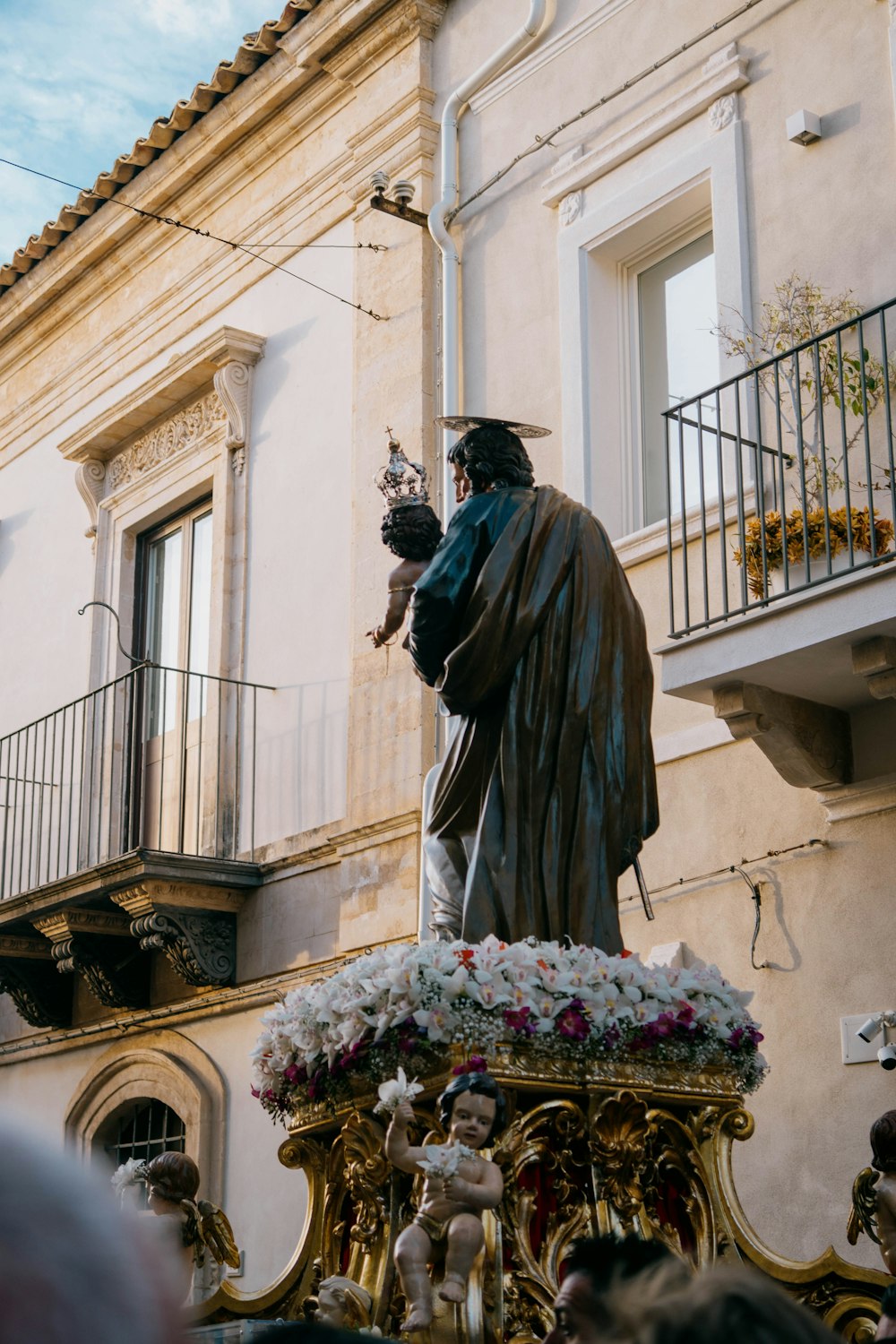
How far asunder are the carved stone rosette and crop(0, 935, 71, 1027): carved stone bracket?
8514 mm

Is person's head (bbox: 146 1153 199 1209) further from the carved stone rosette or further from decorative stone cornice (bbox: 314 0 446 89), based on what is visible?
decorative stone cornice (bbox: 314 0 446 89)

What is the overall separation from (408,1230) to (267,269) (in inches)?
389

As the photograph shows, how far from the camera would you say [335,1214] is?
188 inches

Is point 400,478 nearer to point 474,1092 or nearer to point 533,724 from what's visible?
point 533,724

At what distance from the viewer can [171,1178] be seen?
17.8 feet

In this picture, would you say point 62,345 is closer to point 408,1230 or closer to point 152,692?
point 152,692

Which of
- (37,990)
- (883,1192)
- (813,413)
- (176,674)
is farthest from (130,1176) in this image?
(176,674)

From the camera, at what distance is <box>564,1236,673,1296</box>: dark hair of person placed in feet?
7.24

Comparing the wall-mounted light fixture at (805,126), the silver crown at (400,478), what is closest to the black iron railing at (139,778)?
the silver crown at (400,478)

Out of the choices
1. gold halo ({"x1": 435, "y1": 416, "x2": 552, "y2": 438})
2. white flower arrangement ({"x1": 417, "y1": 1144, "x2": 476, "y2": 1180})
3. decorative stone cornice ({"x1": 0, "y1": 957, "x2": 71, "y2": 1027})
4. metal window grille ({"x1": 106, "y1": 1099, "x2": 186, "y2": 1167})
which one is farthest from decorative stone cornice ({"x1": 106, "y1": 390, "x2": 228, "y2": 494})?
white flower arrangement ({"x1": 417, "y1": 1144, "x2": 476, "y2": 1180})

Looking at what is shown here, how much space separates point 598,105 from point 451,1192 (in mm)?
7600

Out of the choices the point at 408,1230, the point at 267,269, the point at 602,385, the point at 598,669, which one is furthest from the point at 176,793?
the point at 408,1230

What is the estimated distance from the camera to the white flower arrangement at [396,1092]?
4.17 m

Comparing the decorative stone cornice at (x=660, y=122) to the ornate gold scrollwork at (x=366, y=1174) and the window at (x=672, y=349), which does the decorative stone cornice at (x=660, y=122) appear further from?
the ornate gold scrollwork at (x=366, y=1174)
